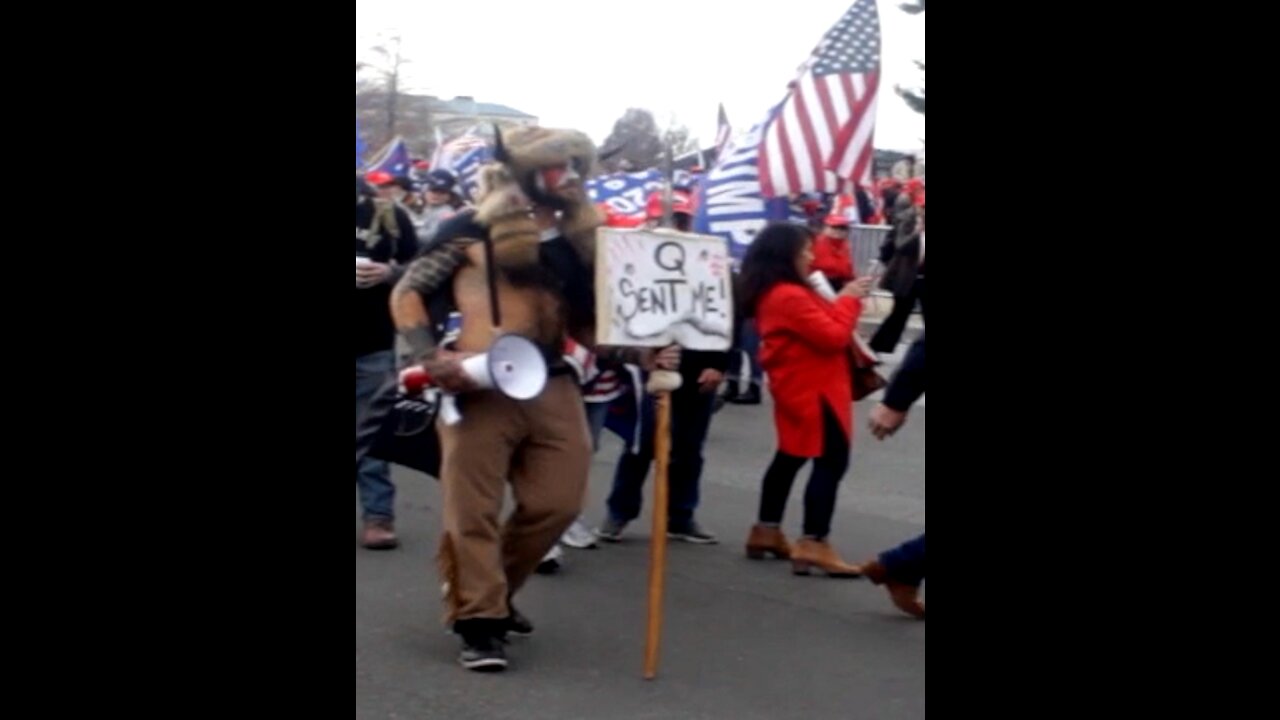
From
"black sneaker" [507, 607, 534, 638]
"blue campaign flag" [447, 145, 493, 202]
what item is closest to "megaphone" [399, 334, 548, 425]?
"black sneaker" [507, 607, 534, 638]

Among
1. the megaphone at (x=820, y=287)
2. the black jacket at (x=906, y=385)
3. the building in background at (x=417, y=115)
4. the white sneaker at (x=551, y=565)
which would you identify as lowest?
the white sneaker at (x=551, y=565)

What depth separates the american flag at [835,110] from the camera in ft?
23.9

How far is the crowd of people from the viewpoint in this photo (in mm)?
6191

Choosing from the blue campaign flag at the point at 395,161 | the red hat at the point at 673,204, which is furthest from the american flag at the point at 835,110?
the blue campaign flag at the point at 395,161

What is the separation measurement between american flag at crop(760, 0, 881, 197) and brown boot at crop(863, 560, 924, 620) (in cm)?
150

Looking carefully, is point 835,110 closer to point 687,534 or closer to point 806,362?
point 806,362

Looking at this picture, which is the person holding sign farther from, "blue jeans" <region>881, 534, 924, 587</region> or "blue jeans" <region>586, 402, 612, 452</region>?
"blue jeans" <region>881, 534, 924, 587</region>

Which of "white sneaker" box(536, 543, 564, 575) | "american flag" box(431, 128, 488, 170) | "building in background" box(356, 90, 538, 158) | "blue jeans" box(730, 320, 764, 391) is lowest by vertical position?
"white sneaker" box(536, 543, 564, 575)

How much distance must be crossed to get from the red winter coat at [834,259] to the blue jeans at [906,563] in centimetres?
321

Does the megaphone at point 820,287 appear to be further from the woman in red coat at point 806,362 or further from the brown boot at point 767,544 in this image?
the brown boot at point 767,544

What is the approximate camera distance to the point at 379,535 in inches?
334

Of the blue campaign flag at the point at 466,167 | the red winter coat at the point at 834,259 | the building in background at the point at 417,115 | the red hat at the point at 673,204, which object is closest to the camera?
the red winter coat at the point at 834,259
